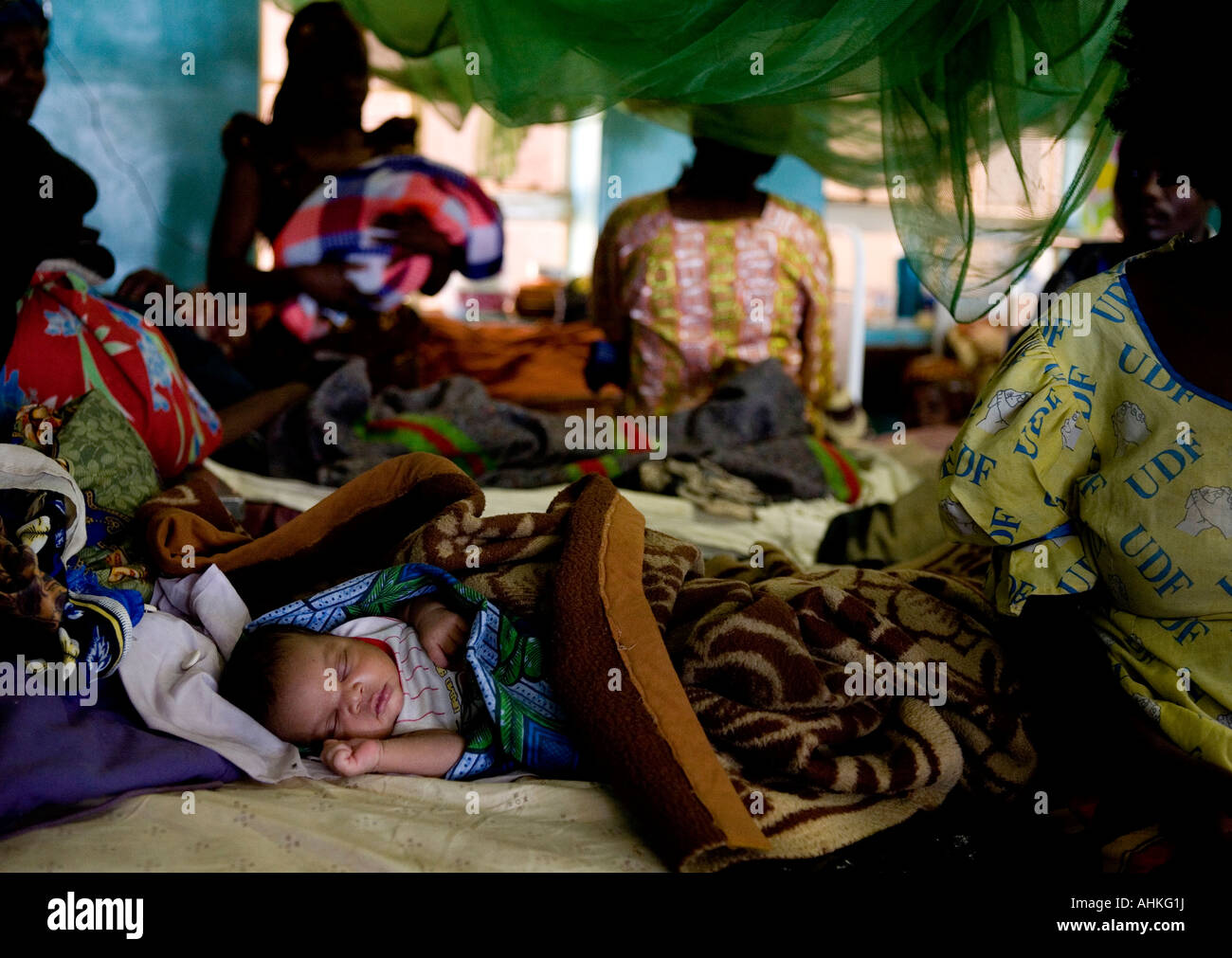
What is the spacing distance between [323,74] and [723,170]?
1.01 metres

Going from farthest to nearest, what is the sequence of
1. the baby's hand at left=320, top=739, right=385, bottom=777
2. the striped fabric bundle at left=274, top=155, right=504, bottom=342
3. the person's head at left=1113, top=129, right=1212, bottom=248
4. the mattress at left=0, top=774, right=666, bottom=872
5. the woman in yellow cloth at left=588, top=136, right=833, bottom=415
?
1. the woman in yellow cloth at left=588, top=136, right=833, bottom=415
2. the striped fabric bundle at left=274, top=155, right=504, bottom=342
3. the person's head at left=1113, top=129, right=1212, bottom=248
4. the baby's hand at left=320, top=739, right=385, bottom=777
5. the mattress at left=0, top=774, right=666, bottom=872

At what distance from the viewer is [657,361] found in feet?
8.91

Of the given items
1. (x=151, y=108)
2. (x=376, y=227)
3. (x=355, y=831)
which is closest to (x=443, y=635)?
(x=355, y=831)

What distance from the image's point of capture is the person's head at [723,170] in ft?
8.38

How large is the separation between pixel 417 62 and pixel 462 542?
1.50 metres

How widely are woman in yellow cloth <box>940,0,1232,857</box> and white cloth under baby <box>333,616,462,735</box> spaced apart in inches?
22.6

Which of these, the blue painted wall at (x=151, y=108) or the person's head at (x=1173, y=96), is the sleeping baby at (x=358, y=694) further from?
the blue painted wall at (x=151, y=108)

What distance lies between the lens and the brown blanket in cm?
107

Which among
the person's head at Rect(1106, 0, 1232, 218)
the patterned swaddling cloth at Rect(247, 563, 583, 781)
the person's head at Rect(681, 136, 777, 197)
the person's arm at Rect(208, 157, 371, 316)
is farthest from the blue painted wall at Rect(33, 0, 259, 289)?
the person's head at Rect(1106, 0, 1232, 218)

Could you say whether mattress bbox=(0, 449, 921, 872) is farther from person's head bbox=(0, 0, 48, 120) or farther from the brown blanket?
person's head bbox=(0, 0, 48, 120)

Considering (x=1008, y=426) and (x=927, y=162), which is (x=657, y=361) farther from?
(x=1008, y=426)

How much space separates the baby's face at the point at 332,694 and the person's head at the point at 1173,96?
973mm

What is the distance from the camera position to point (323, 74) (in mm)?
2703

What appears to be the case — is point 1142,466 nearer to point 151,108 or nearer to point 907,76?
point 907,76
